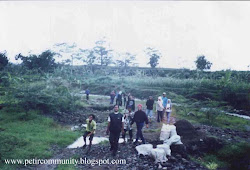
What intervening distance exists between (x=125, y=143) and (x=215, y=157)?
143 inches

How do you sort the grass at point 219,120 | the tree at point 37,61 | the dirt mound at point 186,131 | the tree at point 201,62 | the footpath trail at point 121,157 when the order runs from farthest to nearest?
the tree at point 201,62 < the tree at point 37,61 < the grass at point 219,120 < the dirt mound at point 186,131 < the footpath trail at point 121,157

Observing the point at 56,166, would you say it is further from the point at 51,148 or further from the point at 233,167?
the point at 233,167

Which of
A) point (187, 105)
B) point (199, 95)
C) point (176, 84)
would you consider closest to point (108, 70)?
point (176, 84)

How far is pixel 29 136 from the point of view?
856 centimetres

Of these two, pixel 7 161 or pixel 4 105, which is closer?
pixel 7 161

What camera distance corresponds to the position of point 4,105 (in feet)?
40.3

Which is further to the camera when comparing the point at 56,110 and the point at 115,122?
the point at 56,110

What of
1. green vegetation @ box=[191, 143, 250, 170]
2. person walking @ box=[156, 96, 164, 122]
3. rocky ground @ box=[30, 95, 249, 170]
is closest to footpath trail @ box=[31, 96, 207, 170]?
rocky ground @ box=[30, 95, 249, 170]

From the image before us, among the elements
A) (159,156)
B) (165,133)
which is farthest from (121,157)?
(165,133)

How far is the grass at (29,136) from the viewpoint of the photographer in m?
6.89

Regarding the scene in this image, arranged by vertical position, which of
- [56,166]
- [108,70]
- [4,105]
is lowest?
[56,166]

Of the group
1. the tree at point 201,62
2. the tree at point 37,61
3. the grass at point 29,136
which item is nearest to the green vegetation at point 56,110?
the grass at point 29,136

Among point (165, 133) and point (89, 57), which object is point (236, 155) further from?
point (89, 57)

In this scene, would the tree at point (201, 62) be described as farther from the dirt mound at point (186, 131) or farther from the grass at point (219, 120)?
the dirt mound at point (186, 131)
